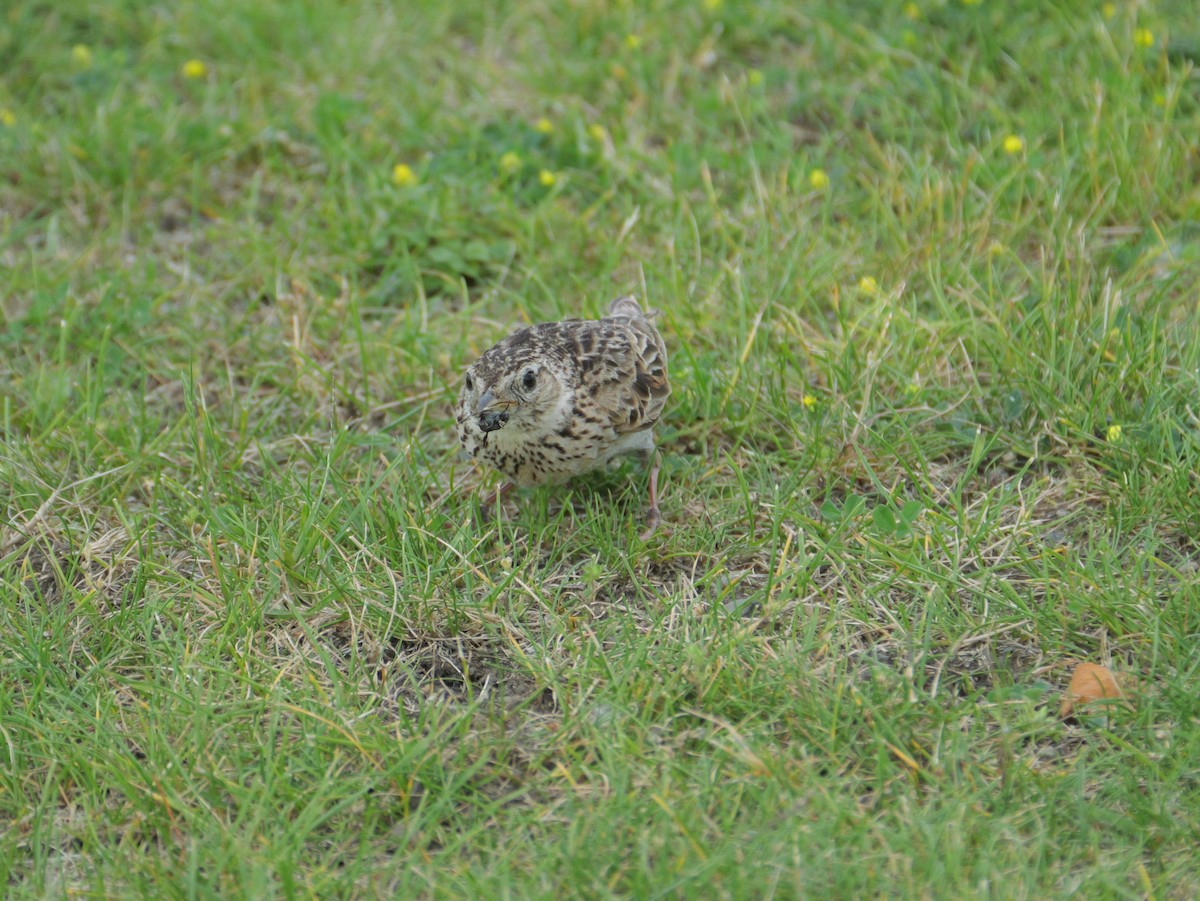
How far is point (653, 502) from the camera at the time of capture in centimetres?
526

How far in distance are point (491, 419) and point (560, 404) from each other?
0.29m

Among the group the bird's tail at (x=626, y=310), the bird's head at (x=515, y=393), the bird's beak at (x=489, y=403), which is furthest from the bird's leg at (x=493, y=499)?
the bird's tail at (x=626, y=310)

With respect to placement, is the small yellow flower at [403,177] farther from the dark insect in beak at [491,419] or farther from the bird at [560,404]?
the dark insect in beak at [491,419]

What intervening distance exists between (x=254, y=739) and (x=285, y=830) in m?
0.42

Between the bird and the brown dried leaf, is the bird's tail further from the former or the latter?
the brown dried leaf

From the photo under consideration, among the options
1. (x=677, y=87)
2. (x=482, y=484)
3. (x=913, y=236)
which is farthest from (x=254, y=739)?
(x=677, y=87)

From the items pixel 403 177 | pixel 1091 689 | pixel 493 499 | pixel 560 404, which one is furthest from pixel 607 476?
pixel 403 177

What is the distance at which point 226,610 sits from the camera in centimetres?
479

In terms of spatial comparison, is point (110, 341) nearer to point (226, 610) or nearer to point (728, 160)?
point (226, 610)

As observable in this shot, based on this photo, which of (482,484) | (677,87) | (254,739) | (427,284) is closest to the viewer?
(254,739)

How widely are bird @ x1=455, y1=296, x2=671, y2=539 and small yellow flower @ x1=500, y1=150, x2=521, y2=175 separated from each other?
6.00ft

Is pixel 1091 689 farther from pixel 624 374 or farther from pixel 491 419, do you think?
pixel 491 419

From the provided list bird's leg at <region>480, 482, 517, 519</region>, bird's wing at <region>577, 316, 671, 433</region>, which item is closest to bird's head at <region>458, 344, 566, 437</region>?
bird's wing at <region>577, 316, 671, 433</region>

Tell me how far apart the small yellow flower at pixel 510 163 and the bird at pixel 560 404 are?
1.83 meters
